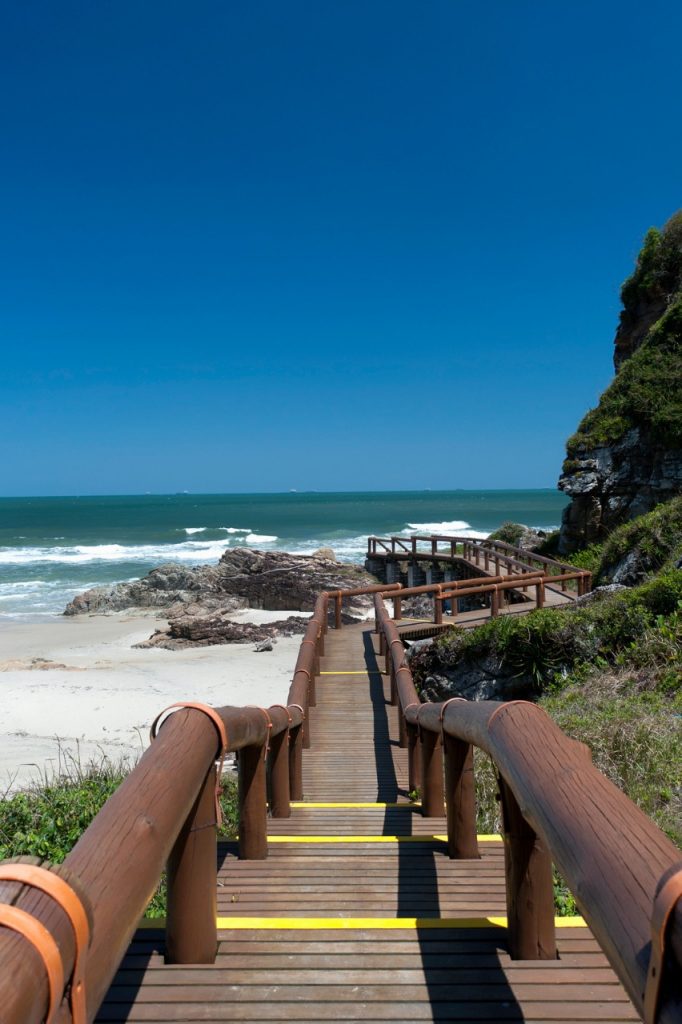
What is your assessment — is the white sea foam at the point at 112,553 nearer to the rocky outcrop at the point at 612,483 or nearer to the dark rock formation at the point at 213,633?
the dark rock formation at the point at 213,633

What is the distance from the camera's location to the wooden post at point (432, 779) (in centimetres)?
472

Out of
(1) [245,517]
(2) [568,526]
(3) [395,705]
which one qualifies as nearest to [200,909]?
(3) [395,705]

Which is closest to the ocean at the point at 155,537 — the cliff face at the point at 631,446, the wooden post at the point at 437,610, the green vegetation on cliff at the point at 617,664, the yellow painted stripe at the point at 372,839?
the wooden post at the point at 437,610

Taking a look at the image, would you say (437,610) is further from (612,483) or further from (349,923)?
(349,923)

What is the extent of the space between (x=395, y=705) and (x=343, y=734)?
1.21m

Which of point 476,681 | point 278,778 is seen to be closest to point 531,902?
point 278,778

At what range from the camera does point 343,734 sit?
8.41 m

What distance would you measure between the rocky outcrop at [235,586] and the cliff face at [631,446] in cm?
904

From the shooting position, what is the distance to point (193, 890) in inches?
91.4

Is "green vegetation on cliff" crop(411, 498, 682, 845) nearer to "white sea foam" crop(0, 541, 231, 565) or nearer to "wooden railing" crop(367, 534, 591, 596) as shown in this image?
"wooden railing" crop(367, 534, 591, 596)

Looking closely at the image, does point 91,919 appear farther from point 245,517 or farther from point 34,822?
point 245,517

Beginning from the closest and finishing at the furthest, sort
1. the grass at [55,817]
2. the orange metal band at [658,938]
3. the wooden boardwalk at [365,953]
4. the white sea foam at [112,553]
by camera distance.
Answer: the orange metal band at [658,938] < the wooden boardwalk at [365,953] < the grass at [55,817] < the white sea foam at [112,553]

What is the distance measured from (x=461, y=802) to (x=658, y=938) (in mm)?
2631

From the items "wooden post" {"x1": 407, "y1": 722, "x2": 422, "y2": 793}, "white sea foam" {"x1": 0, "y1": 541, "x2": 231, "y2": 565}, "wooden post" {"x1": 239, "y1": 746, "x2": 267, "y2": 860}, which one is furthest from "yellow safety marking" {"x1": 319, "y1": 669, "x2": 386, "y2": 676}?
"white sea foam" {"x1": 0, "y1": 541, "x2": 231, "y2": 565}
